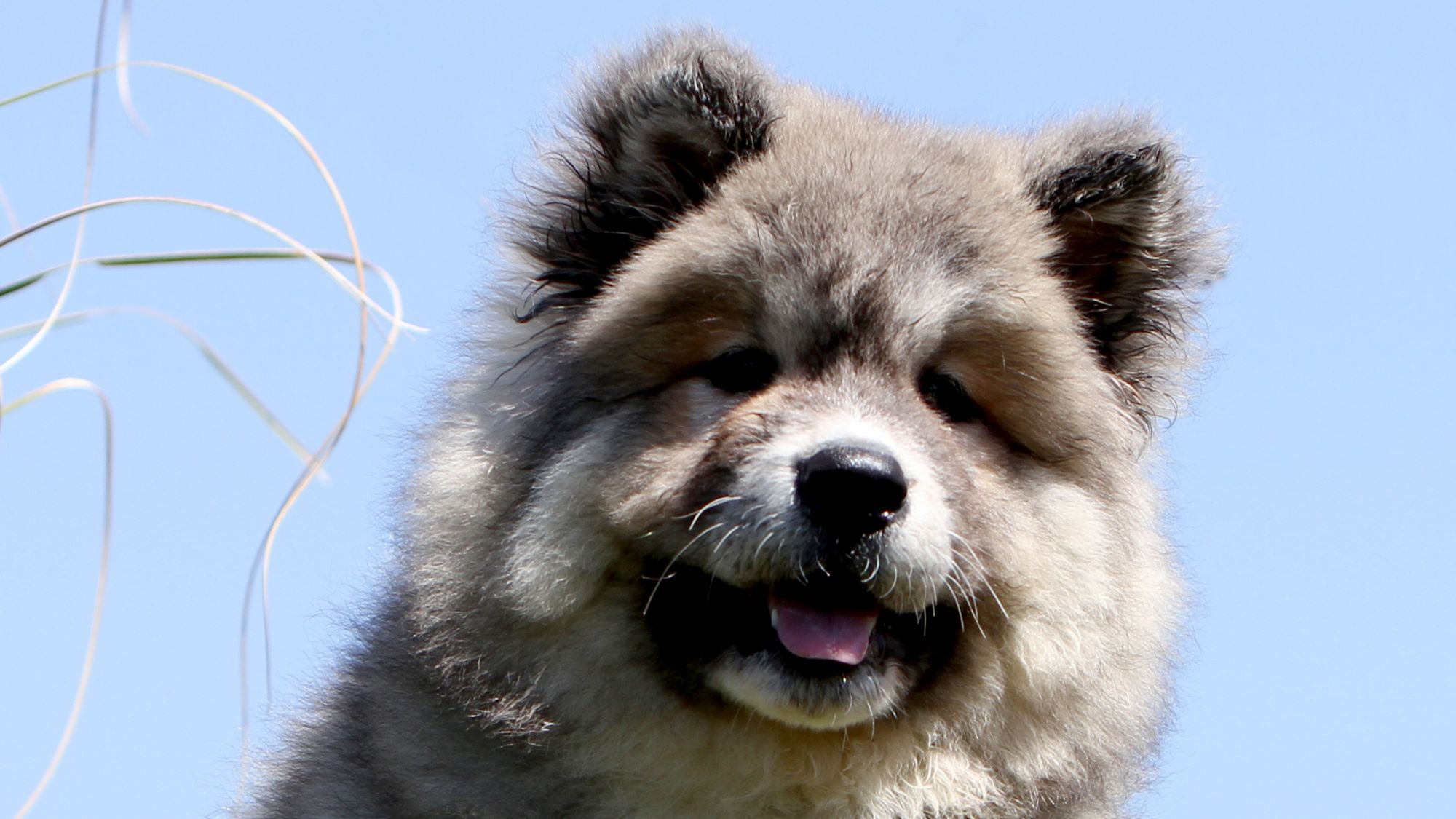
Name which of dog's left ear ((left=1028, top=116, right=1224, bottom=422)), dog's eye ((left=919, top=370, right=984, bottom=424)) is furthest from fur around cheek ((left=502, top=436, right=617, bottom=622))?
dog's left ear ((left=1028, top=116, right=1224, bottom=422))

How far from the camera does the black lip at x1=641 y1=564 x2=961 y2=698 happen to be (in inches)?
154

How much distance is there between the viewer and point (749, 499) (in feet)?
12.5

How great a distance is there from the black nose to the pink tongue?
0.27 meters

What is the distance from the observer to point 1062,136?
484cm

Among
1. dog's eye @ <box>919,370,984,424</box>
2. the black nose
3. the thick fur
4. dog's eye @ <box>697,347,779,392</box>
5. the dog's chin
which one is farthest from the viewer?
dog's eye @ <box>919,370,984,424</box>

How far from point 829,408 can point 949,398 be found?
1.70ft

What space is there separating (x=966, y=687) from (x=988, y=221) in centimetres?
137

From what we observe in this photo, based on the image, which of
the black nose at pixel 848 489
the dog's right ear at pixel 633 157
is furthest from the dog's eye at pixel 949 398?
the dog's right ear at pixel 633 157

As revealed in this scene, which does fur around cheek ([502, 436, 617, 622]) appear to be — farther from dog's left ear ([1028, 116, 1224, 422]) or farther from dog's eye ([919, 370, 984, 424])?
dog's left ear ([1028, 116, 1224, 422])

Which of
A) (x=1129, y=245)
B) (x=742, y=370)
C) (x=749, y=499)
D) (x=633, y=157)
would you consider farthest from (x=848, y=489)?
(x=1129, y=245)

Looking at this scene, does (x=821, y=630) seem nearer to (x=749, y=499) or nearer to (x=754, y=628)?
(x=754, y=628)

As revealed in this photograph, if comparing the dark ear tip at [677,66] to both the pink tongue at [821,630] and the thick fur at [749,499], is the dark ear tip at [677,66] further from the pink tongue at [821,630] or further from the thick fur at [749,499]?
the pink tongue at [821,630]

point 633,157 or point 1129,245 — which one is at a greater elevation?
point 633,157

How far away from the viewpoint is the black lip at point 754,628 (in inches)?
154
